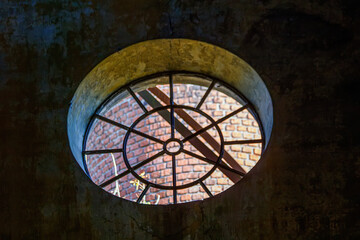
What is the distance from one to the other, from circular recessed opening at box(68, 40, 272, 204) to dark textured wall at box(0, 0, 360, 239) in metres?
0.17

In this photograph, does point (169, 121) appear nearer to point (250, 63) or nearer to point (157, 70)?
point (157, 70)

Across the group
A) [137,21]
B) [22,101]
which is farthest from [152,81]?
[22,101]

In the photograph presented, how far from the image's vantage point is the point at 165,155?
1252 centimetres

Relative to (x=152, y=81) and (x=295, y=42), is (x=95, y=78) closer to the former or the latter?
(x=152, y=81)

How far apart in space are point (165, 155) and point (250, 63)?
5243 millimetres

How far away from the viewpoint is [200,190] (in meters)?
12.4

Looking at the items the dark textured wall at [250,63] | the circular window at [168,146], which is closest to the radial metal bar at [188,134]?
the circular window at [168,146]

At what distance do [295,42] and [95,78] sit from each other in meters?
1.75

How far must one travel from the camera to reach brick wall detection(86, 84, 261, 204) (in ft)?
40.4

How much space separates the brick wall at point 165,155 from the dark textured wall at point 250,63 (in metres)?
4.65

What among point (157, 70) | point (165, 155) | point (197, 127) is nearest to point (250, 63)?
point (157, 70)

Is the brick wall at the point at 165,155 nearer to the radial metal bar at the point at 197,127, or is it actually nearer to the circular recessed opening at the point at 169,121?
the circular recessed opening at the point at 169,121

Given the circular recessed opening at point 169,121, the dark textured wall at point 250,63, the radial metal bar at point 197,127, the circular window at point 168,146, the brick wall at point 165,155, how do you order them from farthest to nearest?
the brick wall at point 165,155
the circular window at point 168,146
the radial metal bar at point 197,127
the circular recessed opening at point 169,121
the dark textured wall at point 250,63

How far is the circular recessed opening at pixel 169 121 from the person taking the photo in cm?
766
